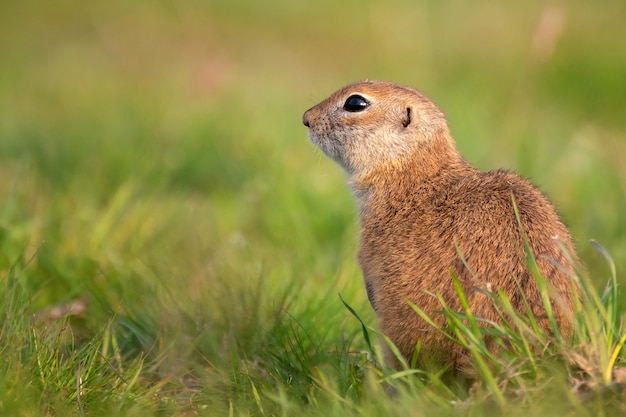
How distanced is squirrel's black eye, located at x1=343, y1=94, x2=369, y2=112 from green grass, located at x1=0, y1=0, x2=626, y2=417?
0.85 m

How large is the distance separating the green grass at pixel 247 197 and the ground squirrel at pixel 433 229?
119mm

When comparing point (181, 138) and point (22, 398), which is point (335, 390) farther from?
point (181, 138)

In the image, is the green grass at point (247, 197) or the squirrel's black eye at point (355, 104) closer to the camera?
the green grass at point (247, 197)

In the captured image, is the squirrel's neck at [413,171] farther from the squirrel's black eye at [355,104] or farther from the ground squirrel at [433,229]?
the squirrel's black eye at [355,104]

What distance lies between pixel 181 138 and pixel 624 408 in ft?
15.1

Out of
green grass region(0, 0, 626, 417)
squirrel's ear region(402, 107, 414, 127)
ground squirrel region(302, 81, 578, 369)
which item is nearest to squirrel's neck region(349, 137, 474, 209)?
ground squirrel region(302, 81, 578, 369)

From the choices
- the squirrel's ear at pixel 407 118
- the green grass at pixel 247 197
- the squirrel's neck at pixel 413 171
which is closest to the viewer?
the green grass at pixel 247 197

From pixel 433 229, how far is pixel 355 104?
1.00m

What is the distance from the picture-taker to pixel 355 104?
13.9 ft

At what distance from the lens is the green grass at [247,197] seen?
10.4 feet

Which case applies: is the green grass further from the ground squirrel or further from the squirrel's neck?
the squirrel's neck

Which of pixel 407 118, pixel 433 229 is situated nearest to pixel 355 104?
pixel 407 118

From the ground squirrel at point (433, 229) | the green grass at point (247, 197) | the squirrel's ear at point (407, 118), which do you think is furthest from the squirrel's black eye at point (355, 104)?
the green grass at point (247, 197)

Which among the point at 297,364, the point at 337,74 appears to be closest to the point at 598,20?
the point at 337,74
